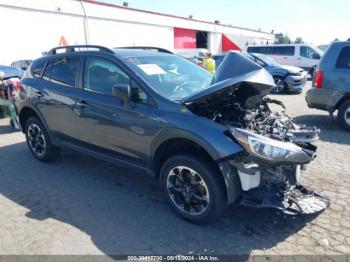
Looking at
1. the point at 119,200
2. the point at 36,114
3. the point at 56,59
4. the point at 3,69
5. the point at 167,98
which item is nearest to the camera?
the point at 167,98

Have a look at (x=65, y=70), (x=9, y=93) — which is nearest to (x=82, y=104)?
(x=65, y=70)

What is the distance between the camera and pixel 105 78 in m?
4.39

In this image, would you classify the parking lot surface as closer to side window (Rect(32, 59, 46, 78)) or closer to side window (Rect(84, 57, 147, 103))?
side window (Rect(84, 57, 147, 103))

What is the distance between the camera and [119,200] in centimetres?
424

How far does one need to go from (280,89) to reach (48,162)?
426 inches

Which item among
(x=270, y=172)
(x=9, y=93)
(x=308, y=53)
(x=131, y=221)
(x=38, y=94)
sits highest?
(x=308, y=53)

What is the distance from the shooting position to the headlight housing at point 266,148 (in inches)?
123

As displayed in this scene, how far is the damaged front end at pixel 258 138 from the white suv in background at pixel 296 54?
729 inches

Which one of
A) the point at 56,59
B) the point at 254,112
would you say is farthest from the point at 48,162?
the point at 254,112

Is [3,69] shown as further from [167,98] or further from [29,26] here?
[29,26]

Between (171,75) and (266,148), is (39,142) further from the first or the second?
(266,148)

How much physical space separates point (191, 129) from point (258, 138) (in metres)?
0.66

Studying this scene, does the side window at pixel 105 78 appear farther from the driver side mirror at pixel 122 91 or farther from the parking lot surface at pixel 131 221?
the parking lot surface at pixel 131 221

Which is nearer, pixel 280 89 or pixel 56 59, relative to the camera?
pixel 56 59
